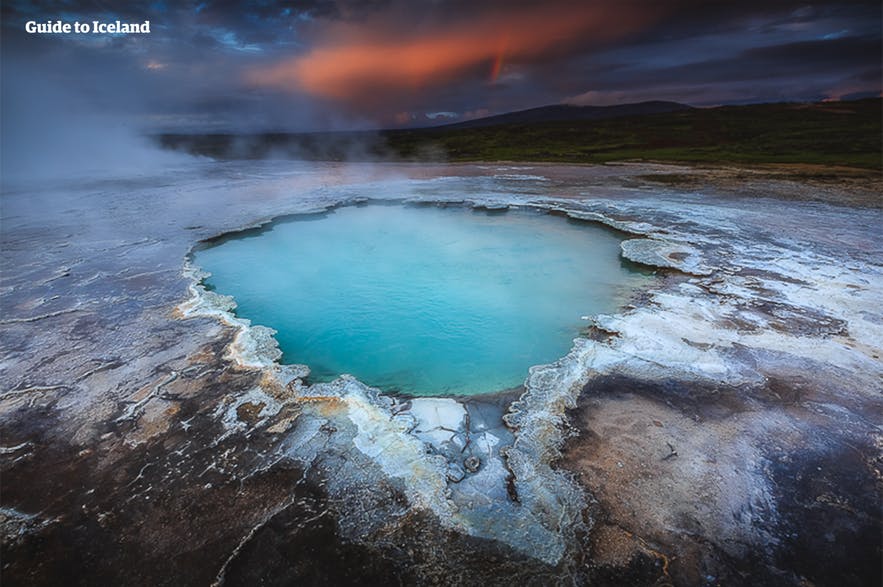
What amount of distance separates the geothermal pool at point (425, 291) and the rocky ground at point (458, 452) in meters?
0.57

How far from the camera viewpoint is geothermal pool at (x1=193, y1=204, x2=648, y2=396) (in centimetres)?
486

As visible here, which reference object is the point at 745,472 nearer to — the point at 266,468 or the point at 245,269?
the point at 266,468

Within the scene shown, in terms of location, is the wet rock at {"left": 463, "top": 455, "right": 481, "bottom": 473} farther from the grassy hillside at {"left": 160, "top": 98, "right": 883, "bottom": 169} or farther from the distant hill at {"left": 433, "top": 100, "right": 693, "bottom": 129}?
the distant hill at {"left": 433, "top": 100, "right": 693, "bottom": 129}

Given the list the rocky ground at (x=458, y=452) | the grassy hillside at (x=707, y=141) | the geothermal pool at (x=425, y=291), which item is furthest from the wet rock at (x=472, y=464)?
the grassy hillside at (x=707, y=141)

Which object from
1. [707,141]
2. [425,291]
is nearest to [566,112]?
[707,141]

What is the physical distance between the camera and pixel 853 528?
8.17 feet

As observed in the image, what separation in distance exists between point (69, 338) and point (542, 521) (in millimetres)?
5543

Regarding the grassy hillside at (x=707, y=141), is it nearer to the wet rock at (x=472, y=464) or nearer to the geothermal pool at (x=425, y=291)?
the geothermal pool at (x=425, y=291)

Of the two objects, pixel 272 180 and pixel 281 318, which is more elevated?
pixel 272 180

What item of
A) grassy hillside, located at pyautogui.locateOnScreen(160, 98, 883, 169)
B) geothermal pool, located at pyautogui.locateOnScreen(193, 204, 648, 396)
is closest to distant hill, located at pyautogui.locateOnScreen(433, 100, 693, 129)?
grassy hillside, located at pyautogui.locateOnScreen(160, 98, 883, 169)

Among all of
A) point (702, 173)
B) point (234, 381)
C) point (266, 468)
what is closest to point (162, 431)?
point (234, 381)

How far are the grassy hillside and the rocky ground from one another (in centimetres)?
2331

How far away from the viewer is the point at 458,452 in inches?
126

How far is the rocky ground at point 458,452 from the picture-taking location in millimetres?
2396
